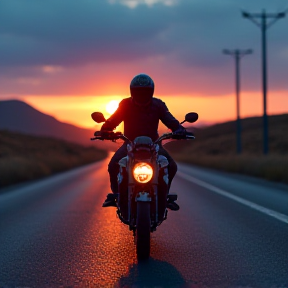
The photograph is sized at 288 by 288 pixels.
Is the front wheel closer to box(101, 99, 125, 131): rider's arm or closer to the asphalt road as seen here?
the asphalt road

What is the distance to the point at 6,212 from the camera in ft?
42.8

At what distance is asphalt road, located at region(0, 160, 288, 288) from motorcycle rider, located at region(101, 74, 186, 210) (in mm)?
862

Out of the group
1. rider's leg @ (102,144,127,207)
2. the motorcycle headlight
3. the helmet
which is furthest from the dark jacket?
the motorcycle headlight

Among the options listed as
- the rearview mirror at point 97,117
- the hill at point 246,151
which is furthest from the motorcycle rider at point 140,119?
the hill at point 246,151

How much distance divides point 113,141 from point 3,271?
7.91 feet

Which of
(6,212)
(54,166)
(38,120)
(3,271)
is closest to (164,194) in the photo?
(3,271)

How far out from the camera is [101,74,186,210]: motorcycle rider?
8172mm

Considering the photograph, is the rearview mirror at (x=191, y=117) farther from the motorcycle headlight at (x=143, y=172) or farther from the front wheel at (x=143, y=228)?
the front wheel at (x=143, y=228)

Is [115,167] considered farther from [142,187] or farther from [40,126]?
[40,126]

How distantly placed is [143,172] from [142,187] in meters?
0.19

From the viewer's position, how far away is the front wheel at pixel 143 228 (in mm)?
7254

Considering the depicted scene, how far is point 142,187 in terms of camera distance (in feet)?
24.3

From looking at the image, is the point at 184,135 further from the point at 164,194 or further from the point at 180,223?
the point at 180,223

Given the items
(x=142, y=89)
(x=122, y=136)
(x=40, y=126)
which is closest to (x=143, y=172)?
(x=122, y=136)
